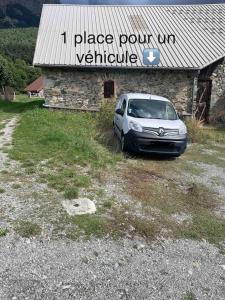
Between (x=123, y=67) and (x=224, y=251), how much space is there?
12876mm

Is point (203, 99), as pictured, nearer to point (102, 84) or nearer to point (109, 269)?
point (102, 84)

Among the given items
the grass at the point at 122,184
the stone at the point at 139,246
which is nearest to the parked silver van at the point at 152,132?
the grass at the point at 122,184

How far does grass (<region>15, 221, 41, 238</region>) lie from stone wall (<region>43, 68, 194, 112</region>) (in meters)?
12.4

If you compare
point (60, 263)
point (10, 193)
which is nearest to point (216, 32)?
point (10, 193)

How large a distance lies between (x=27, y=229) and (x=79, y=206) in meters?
1.16

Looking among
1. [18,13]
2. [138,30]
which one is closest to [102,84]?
[138,30]

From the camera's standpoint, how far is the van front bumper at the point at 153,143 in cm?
942

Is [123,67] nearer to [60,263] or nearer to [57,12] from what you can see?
[57,12]

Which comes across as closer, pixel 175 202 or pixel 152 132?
pixel 175 202

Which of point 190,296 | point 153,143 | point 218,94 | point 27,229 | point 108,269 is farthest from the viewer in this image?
point 218,94

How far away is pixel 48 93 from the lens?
55.6ft

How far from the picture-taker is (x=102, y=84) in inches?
666

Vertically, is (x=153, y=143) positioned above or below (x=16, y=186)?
above

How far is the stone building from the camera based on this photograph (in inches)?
659
